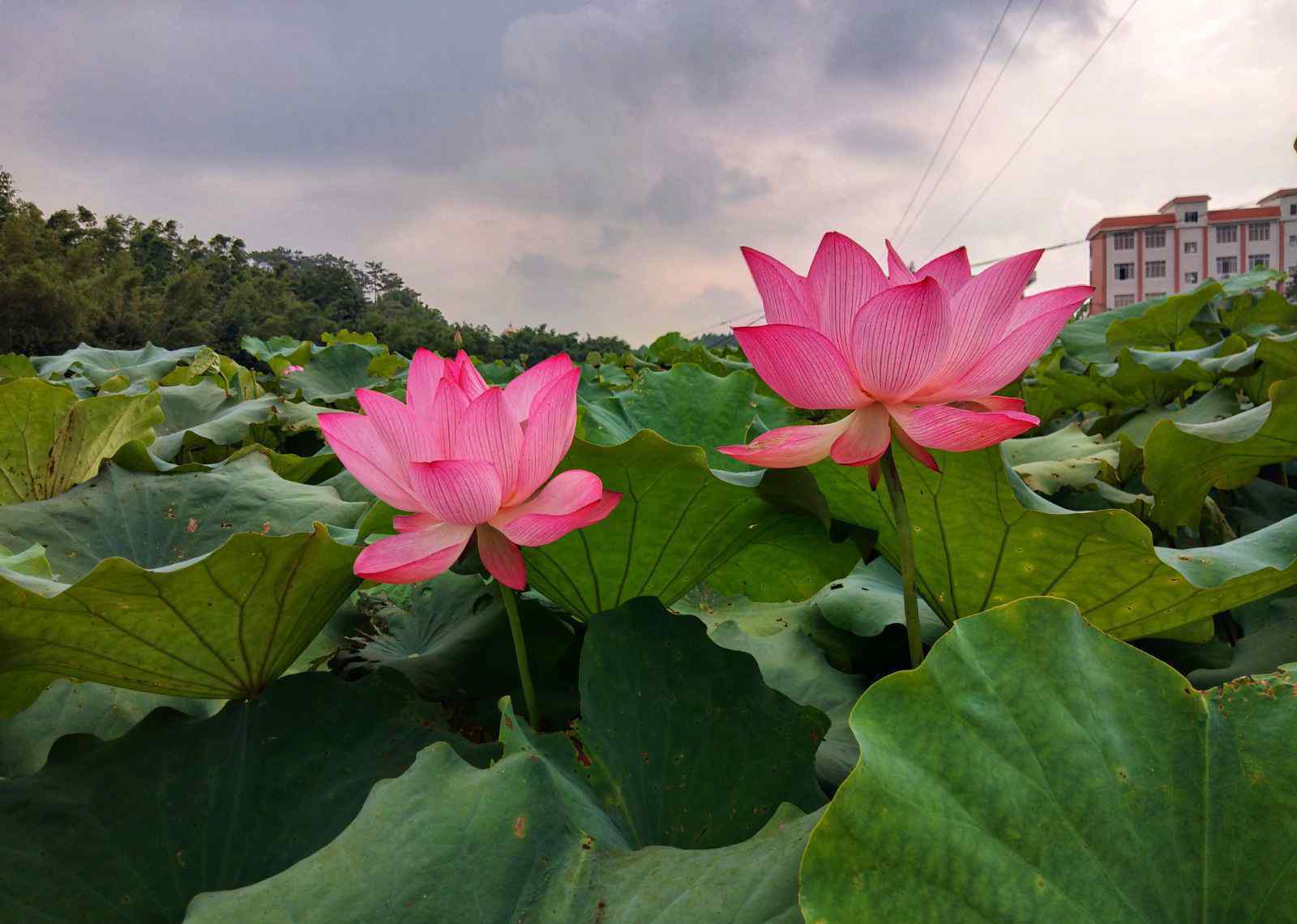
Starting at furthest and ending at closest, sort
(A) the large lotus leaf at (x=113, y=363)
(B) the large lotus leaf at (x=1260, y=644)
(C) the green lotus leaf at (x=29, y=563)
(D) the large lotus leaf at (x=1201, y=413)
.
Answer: (A) the large lotus leaf at (x=113, y=363) → (D) the large lotus leaf at (x=1201, y=413) → (B) the large lotus leaf at (x=1260, y=644) → (C) the green lotus leaf at (x=29, y=563)

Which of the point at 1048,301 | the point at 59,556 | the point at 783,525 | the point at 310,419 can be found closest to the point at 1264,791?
the point at 1048,301

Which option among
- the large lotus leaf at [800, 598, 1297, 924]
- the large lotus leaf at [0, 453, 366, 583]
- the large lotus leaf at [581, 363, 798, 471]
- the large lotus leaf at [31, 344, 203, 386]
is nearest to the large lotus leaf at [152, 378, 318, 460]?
the large lotus leaf at [0, 453, 366, 583]

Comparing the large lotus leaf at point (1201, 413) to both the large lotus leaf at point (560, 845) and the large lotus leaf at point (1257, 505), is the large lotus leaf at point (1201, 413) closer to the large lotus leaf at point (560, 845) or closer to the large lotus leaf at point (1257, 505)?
the large lotus leaf at point (1257, 505)

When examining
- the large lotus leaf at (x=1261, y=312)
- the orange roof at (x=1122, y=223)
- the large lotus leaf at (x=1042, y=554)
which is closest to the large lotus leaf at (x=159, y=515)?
the large lotus leaf at (x=1042, y=554)

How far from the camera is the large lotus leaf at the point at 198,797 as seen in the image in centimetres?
62

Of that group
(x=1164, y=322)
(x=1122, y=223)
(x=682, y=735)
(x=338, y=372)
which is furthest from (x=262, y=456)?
(x=1122, y=223)

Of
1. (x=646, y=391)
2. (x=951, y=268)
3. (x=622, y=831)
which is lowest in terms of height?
(x=622, y=831)

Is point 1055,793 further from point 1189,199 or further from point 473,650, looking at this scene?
point 1189,199

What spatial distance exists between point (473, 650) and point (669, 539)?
241 mm

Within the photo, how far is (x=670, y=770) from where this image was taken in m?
0.64

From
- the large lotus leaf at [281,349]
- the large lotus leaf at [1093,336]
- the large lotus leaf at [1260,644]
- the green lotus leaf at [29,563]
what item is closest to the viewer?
the green lotus leaf at [29,563]

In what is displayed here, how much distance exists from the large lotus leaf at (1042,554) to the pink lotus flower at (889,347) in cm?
16

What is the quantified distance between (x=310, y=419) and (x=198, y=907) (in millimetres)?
1607

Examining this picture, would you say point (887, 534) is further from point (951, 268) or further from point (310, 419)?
point (310, 419)
